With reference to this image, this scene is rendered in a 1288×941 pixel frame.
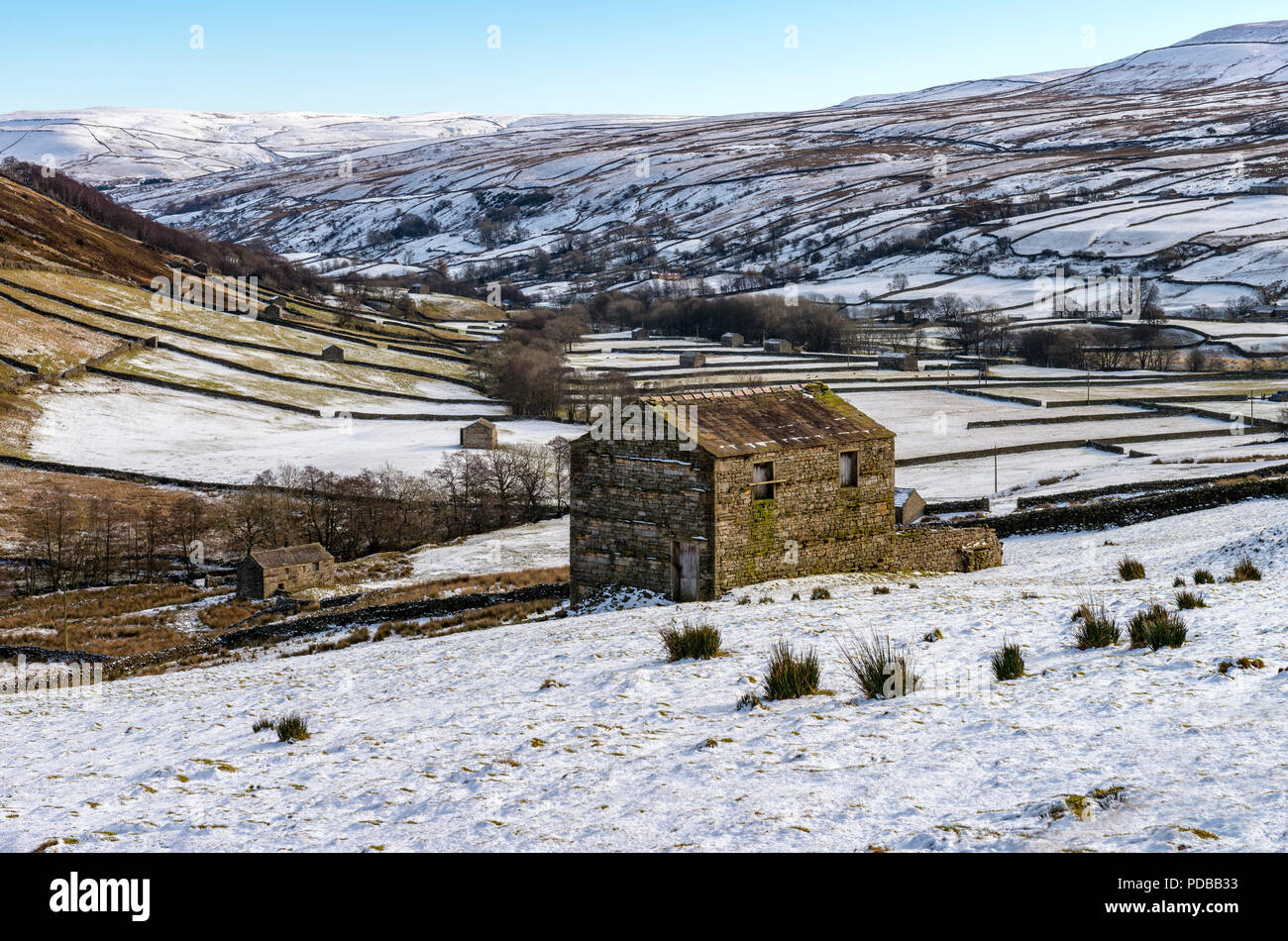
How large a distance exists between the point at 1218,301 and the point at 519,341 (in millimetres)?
78118

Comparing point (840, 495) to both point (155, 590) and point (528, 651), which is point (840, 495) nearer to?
point (528, 651)

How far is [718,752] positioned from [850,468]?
1524 centimetres

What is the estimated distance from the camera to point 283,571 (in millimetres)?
42875

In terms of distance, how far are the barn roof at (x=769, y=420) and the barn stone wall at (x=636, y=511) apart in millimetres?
856

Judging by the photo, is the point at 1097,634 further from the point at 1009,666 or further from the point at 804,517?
the point at 804,517

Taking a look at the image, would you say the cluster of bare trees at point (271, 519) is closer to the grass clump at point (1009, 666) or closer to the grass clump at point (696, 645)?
the grass clump at point (696, 645)

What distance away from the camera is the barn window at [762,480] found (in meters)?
22.2

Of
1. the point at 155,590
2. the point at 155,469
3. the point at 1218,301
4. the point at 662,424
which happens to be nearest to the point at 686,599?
the point at 662,424

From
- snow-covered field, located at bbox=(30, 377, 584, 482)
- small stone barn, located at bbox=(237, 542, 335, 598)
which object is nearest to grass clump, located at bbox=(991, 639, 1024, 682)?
small stone barn, located at bbox=(237, 542, 335, 598)

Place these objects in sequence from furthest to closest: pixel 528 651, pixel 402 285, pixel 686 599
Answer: pixel 402 285 → pixel 686 599 → pixel 528 651

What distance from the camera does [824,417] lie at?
80.4 ft

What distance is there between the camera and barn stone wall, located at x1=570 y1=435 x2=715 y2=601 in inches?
853

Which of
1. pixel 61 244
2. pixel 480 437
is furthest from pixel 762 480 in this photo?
pixel 61 244

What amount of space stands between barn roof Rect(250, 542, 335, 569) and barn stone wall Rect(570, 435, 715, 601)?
74.1 feet
